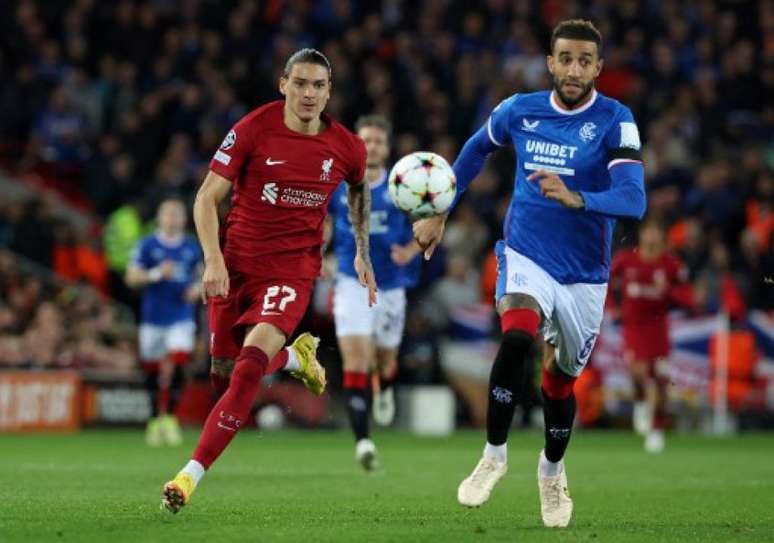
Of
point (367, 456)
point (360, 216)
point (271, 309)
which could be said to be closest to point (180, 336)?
point (367, 456)

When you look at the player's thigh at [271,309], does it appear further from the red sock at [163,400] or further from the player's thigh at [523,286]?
the red sock at [163,400]

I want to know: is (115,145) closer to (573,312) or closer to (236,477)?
(236,477)

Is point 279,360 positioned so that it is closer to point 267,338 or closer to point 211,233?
point 267,338

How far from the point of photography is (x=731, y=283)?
812 inches

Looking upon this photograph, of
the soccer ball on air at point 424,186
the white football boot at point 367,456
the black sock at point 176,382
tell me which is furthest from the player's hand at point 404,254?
the black sock at point 176,382

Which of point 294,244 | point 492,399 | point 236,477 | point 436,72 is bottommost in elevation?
point 236,477

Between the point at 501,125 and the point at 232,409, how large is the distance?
214 centimetres

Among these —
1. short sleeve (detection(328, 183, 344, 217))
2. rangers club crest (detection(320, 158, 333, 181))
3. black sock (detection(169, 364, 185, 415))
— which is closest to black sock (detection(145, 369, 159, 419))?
black sock (detection(169, 364, 185, 415))

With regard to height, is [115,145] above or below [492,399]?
above

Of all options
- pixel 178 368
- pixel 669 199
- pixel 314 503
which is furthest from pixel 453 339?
pixel 314 503

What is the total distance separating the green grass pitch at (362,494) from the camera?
780 centimetres

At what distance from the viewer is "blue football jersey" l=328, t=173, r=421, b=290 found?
13297 millimetres

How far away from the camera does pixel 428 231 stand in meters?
8.73

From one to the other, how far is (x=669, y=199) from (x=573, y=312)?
43.4ft
